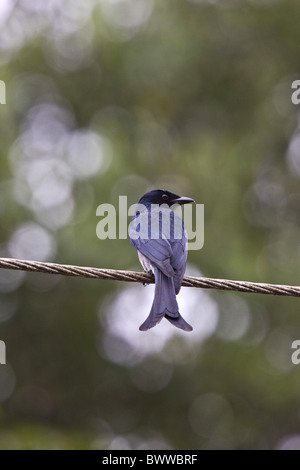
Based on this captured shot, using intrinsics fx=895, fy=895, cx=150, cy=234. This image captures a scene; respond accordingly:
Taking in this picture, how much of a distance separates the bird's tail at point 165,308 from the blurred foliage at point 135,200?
565 cm

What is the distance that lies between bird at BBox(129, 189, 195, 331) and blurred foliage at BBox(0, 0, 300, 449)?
4.59 meters

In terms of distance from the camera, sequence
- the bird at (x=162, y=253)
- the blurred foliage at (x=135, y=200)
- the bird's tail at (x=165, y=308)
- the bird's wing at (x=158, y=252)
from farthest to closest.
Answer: the blurred foliage at (x=135, y=200) → the bird's wing at (x=158, y=252) → the bird at (x=162, y=253) → the bird's tail at (x=165, y=308)

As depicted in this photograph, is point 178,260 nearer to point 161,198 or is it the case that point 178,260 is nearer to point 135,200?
point 161,198

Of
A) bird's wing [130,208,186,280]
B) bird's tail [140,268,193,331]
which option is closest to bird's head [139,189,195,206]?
bird's wing [130,208,186,280]

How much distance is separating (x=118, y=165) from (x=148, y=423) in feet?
12.8

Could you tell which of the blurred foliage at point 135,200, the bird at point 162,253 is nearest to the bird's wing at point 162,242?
the bird at point 162,253

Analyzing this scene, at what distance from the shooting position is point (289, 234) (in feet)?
46.4

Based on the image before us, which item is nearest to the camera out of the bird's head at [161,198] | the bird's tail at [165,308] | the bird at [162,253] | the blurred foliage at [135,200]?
the bird's tail at [165,308]

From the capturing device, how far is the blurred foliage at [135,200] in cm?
1291

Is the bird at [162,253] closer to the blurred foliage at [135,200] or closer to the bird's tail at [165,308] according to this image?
the bird's tail at [165,308]

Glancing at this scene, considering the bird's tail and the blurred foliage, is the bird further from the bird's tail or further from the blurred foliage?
the blurred foliage

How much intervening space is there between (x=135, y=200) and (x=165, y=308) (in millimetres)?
6973
